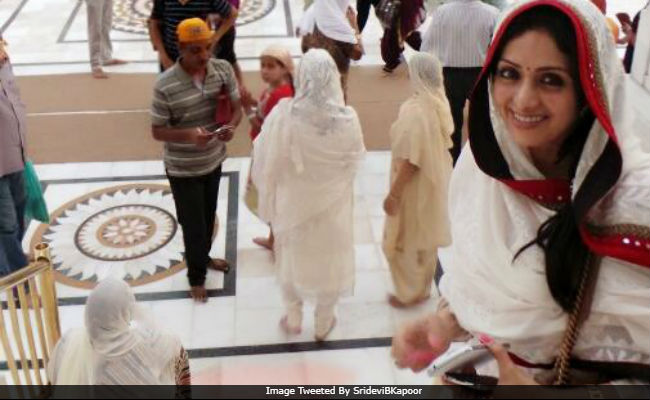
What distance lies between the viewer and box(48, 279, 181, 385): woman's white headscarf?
7.47ft

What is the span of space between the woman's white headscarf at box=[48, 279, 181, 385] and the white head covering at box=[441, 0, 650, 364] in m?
1.22

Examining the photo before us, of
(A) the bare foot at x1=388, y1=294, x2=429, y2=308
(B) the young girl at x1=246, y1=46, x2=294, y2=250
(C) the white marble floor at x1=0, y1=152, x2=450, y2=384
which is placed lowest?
(C) the white marble floor at x1=0, y1=152, x2=450, y2=384

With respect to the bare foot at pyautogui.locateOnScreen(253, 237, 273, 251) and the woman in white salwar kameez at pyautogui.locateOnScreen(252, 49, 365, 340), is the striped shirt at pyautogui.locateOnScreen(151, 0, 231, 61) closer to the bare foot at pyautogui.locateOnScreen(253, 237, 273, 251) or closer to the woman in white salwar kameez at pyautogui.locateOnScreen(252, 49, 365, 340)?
the bare foot at pyautogui.locateOnScreen(253, 237, 273, 251)

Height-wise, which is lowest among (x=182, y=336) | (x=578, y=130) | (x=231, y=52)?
(x=182, y=336)

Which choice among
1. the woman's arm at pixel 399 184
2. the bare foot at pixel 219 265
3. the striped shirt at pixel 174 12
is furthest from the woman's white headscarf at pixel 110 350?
the striped shirt at pixel 174 12

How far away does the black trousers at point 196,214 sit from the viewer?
3.76 metres

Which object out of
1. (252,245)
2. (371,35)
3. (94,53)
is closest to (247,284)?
(252,245)

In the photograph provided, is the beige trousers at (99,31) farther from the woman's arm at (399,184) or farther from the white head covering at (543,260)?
the white head covering at (543,260)

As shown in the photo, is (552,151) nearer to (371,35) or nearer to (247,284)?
(247,284)

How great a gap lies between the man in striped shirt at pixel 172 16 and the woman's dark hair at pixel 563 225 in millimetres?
4037

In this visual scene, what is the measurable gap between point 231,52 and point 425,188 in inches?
126

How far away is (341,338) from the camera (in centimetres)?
377

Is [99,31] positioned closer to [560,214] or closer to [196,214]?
[196,214]

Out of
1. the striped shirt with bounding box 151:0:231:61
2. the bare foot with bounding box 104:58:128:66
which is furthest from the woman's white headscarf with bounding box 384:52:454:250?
the bare foot with bounding box 104:58:128:66
